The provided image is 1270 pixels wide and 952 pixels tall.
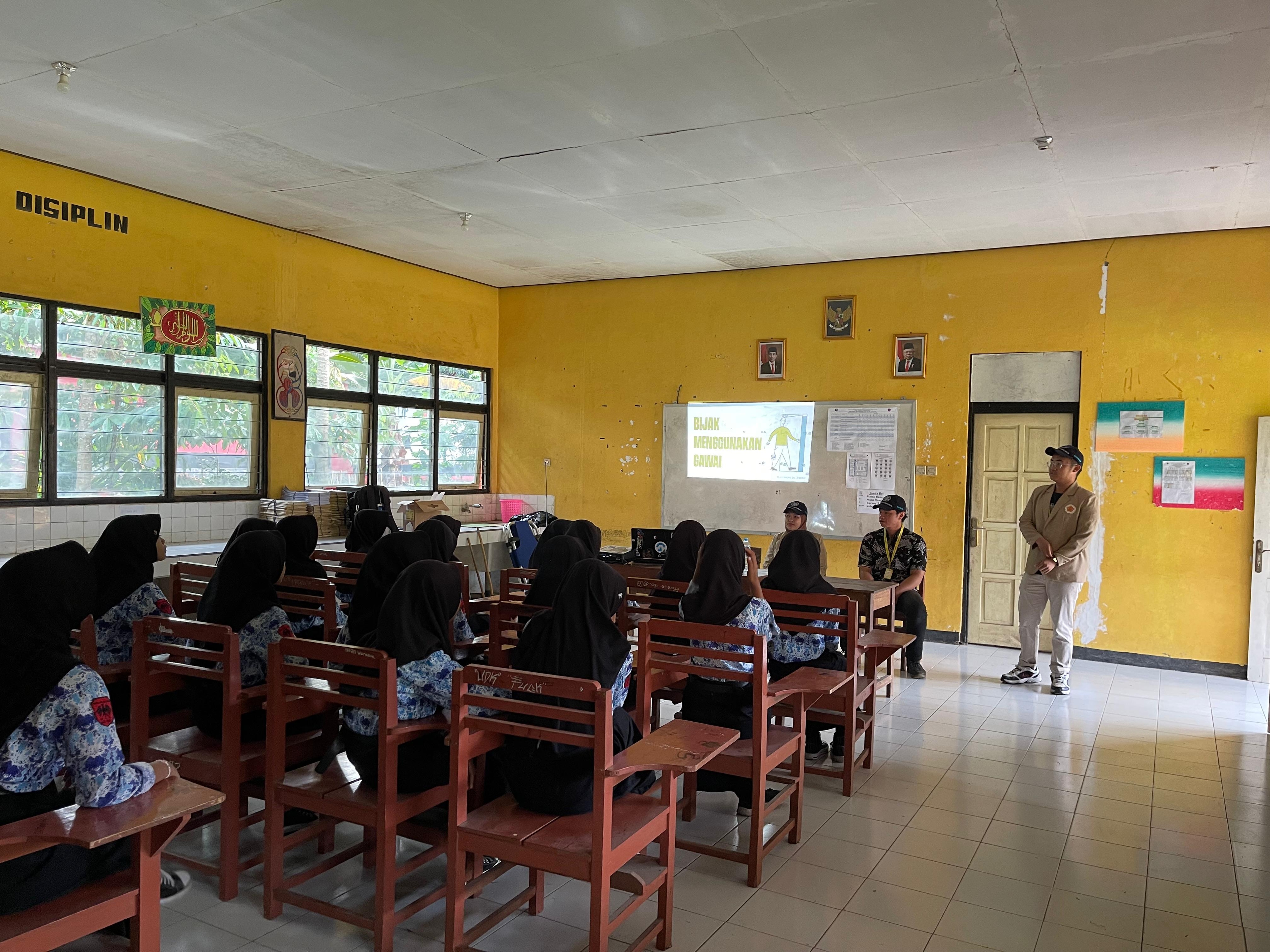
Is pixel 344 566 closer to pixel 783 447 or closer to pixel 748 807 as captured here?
pixel 748 807

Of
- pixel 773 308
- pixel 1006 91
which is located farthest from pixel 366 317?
pixel 1006 91

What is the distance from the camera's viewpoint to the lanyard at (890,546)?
20.0 ft

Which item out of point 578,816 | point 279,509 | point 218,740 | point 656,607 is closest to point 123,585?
point 218,740

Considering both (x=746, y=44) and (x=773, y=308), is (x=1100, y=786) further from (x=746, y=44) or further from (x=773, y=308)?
(x=773, y=308)

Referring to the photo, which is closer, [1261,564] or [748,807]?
[748,807]

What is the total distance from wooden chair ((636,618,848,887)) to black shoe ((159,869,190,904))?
1.57 m

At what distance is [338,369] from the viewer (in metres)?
7.45

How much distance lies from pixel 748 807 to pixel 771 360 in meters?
4.92

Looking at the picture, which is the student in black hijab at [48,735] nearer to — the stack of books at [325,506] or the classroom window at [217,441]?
the classroom window at [217,441]

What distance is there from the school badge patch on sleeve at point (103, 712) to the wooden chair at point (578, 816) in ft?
2.61

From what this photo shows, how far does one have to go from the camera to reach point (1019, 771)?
4277mm

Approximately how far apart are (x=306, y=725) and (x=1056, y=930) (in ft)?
8.57

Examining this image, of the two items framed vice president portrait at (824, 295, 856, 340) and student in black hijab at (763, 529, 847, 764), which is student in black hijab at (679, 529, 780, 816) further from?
framed vice president portrait at (824, 295, 856, 340)

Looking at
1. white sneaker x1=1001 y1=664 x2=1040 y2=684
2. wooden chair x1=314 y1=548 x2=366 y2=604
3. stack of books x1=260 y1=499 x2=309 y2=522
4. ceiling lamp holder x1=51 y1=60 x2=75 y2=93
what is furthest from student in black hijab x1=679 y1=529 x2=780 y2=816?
stack of books x1=260 y1=499 x2=309 y2=522
